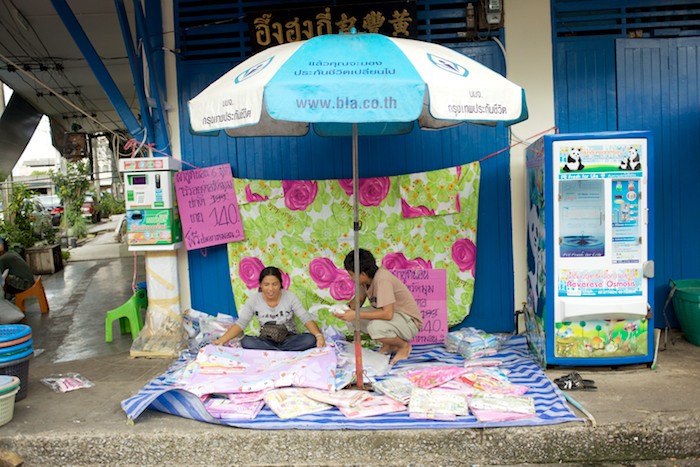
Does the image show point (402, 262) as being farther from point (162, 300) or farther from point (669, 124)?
point (669, 124)

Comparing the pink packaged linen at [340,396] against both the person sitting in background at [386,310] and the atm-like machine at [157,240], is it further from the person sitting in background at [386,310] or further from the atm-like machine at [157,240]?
the atm-like machine at [157,240]

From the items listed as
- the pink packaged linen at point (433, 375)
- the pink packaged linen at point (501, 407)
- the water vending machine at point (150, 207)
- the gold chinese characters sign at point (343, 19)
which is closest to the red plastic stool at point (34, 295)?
the water vending machine at point (150, 207)

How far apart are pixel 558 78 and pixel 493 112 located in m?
2.60

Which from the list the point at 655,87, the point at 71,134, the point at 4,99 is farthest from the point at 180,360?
the point at 71,134

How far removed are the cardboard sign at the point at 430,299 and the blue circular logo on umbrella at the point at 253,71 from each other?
9.11 feet

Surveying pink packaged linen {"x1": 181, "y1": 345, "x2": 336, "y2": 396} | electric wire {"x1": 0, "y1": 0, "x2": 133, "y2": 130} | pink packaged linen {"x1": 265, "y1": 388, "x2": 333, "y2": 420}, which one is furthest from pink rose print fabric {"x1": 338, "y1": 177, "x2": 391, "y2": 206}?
electric wire {"x1": 0, "y1": 0, "x2": 133, "y2": 130}

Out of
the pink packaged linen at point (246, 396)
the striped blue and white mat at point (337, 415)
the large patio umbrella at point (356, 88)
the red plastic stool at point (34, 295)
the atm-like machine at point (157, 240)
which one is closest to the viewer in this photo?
the large patio umbrella at point (356, 88)

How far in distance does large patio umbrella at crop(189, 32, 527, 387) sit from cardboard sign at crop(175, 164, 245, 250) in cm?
203

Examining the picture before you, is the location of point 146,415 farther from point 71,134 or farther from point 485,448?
point 71,134

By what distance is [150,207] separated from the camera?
5.85 m

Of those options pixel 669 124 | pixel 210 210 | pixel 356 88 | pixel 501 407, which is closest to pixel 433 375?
pixel 501 407

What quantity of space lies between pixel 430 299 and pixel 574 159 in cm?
203

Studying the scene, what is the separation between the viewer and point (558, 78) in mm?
5883

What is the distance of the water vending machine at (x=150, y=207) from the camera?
5824mm
